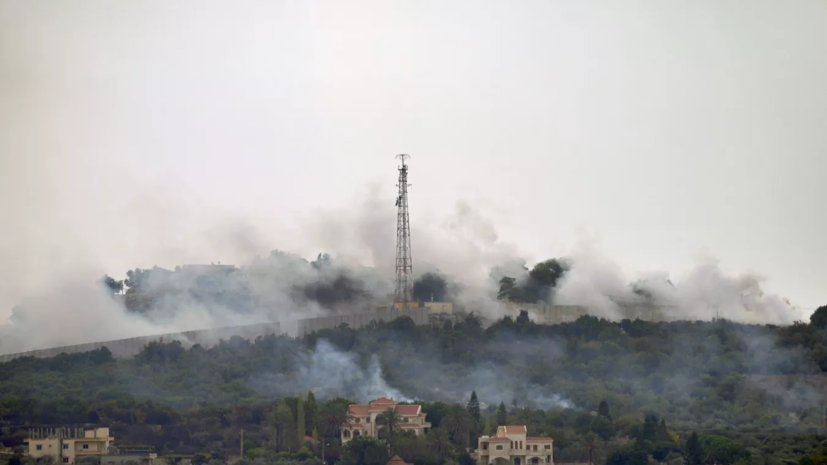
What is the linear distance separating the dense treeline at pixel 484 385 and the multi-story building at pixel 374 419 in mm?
726

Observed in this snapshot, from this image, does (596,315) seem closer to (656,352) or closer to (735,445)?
(656,352)

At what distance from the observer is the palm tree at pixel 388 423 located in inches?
2771

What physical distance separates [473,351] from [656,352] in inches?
377

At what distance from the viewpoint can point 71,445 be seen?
231 feet

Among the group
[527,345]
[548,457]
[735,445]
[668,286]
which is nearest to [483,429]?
[548,457]

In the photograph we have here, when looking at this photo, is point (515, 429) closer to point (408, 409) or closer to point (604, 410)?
point (408, 409)

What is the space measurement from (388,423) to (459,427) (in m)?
3.12

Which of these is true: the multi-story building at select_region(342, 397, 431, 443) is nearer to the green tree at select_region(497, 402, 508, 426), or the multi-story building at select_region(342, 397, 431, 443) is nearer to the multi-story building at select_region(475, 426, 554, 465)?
the multi-story building at select_region(475, 426, 554, 465)

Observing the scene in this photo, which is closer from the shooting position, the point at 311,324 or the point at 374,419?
the point at 374,419

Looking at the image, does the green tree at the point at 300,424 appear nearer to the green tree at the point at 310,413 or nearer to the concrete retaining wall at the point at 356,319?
the green tree at the point at 310,413

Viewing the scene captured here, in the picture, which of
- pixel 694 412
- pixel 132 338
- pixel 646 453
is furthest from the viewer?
pixel 132 338

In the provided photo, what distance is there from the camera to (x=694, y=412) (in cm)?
7919

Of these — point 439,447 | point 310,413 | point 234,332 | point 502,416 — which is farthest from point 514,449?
point 234,332

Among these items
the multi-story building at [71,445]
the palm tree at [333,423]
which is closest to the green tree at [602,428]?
the palm tree at [333,423]
